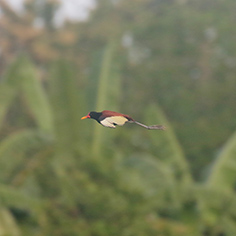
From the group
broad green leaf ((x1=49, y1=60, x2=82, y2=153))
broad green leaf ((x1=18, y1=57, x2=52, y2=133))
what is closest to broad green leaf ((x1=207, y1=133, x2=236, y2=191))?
broad green leaf ((x1=49, y1=60, x2=82, y2=153))

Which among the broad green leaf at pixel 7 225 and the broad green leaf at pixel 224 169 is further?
the broad green leaf at pixel 224 169

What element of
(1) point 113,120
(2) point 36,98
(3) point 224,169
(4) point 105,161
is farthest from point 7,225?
(1) point 113,120

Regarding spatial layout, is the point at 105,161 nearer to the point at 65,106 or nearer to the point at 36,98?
the point at 65,106

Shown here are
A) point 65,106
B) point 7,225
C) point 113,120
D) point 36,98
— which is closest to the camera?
point 113,120

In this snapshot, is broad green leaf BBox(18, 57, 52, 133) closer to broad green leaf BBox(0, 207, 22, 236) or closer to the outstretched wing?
broad green leaf BBox(0, 207, 22, 236)

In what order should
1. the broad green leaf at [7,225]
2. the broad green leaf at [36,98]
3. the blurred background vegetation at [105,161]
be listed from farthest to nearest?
1. the broad green leaf at [36,98]
2. the blurred background vegetation at [105,161]
3. the broad green leaf at [7,225]

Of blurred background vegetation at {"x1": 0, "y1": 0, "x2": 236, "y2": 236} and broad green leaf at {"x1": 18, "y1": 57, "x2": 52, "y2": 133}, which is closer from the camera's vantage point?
blurred background vegetation at {"x1": 0, "y1": 0, "x2": 236, "y2": 236}

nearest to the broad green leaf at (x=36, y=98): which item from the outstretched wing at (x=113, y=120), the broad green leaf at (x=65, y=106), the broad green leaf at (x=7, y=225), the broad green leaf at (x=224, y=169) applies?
the broad green leaf at (x=65, y=106)

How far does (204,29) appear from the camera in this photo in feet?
50.0

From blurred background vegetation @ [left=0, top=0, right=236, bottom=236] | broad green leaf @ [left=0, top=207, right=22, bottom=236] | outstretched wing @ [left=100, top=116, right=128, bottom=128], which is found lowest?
outstretched wing @ [left=100, top=116, right=128, bottom=128]

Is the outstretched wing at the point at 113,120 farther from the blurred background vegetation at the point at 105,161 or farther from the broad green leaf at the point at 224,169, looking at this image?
the broad green leaf at the point at 224,169

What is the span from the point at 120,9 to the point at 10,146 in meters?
11.5

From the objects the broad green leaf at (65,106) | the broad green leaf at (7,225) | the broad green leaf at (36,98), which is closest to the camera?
the broad green leaf at (7,225)

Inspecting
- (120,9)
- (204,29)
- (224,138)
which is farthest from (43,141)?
(120,9)
